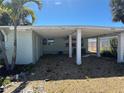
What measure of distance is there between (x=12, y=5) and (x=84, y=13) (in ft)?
56.6

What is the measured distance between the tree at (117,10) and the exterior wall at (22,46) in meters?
11.9

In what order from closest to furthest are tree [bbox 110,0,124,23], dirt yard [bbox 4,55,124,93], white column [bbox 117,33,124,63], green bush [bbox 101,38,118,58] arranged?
dirt yard [bbox 4,55,124,93] < white column [bbox 117,33,124,63] < green bush [bbox 101,38,118,58] < tree [bbox 110,0,124,23]

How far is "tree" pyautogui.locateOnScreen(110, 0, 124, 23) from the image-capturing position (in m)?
20.2

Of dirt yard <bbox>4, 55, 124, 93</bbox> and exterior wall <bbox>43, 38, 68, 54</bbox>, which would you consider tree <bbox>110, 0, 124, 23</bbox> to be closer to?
exterior wall <bbox>43, 38, 68, 54</bbox>

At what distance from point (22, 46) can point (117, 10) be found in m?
12.6

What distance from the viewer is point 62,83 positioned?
878 cm

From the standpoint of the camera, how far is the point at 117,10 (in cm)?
2059

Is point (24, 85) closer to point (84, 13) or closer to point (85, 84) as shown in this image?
point (85, 84)

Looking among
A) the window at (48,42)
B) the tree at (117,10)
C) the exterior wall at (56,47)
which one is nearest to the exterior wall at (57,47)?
the exterior wall at (56,47)

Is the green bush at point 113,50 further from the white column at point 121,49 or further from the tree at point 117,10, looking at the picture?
the white column at point 121,49

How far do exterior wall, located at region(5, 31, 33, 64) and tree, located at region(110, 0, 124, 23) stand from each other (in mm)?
11870

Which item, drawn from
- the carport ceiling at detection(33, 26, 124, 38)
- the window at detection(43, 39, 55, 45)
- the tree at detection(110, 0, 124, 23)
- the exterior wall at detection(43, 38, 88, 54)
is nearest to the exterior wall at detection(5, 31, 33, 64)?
the carport ceiling at detection(33, 26, 124, 38)

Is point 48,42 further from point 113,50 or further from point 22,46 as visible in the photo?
point 22,46

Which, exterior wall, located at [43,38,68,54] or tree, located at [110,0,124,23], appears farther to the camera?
exterior wall, located at [43,38,68,54]
